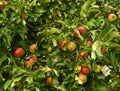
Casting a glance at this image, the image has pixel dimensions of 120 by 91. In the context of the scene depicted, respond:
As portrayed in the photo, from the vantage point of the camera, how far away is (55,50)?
215 centimetres

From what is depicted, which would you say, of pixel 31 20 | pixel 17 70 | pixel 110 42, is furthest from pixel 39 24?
pixel 110 42

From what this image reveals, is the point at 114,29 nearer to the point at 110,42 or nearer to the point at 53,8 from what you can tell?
the point at 110,42

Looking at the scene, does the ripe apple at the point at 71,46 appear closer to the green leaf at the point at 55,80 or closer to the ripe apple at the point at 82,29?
the ripe apple at the point at 82,29

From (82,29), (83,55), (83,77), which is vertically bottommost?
(83,77)

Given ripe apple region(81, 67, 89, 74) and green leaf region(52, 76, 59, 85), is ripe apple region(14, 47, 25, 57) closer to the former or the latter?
green leaf region(52, 76, 59, 85)

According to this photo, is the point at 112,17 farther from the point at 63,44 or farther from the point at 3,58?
the point at 3,58

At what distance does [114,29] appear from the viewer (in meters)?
2.00

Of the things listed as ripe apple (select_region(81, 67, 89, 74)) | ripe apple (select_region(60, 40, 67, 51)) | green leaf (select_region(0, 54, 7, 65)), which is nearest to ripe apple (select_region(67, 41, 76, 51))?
ripe apple (select_region(60, 40, 67, 51))

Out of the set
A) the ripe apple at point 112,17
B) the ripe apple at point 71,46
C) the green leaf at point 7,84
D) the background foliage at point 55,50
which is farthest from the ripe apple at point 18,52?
the ripe apple at point 112,17

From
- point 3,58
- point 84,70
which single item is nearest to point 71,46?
point 84,70

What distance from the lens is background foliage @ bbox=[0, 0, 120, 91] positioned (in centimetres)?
198

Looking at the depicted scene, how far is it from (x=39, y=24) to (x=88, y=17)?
1.26 ft

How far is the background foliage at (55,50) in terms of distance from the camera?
6.50 ft

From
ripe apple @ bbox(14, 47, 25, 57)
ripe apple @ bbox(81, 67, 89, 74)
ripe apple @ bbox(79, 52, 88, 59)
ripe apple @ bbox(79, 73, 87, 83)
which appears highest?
ripe apple @ bbox(14, 47, 25, 57)
